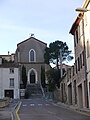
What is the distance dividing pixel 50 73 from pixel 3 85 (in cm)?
2159

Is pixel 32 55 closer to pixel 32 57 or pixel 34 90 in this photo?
pixel 32 57

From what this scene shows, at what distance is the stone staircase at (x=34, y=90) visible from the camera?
289ft

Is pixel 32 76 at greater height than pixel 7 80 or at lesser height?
greater

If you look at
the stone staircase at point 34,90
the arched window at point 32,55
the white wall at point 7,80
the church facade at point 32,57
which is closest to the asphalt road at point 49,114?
the stone staircase at point 34,90

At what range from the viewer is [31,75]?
98.6 m

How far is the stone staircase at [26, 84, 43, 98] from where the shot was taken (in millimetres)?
88062

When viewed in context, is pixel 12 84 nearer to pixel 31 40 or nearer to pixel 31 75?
pixel 31 75

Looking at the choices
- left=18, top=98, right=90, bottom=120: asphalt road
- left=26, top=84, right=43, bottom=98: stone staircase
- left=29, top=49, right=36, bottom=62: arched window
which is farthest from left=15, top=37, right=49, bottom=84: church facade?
left=18, top=98, right=90, bottom=120: asphalt road

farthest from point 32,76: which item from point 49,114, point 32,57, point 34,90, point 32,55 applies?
point 49,114

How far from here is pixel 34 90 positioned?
9244 centimetres

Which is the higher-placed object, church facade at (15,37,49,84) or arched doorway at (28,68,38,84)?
church facade at (15,37,49,84)

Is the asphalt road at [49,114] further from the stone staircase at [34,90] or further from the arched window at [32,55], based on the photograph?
the arched window at [32,55]

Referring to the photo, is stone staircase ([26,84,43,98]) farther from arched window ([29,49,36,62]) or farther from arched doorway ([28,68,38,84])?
arched window ([29,49,36,62])

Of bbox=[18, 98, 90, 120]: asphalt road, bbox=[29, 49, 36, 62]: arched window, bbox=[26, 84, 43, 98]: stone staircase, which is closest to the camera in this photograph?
bbox=[18, 98, 90, 120]: asphalt road
